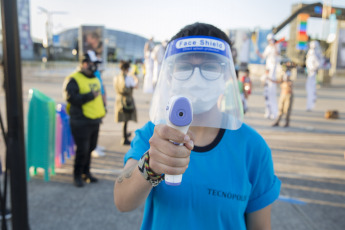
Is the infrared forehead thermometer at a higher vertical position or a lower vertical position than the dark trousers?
higher

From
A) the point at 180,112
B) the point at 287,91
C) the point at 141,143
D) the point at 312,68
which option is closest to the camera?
the point at 180,112

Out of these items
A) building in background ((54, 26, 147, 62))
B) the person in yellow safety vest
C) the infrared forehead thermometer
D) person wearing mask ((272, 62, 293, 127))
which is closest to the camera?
the infrared forehead thermometer

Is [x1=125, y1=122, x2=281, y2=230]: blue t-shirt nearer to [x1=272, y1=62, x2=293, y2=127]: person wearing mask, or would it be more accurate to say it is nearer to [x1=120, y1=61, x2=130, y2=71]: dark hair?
[x1=120, y1=61, x2=130, y2=71]: dark hair

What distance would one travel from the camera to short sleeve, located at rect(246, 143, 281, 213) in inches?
48.8

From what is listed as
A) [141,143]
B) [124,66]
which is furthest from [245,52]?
[141,143]

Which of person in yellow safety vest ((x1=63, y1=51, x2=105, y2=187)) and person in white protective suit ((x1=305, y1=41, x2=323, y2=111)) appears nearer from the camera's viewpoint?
person in yellow safety vest ((x1=63, y1=51, x2=105, y2=187))

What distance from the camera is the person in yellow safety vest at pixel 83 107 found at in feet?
12.6

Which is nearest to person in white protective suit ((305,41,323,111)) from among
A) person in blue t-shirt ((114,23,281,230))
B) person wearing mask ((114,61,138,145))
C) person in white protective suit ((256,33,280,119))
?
person in white protective suit ((256,33,280,119))

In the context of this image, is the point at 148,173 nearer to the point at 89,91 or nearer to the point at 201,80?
the point at 201,80

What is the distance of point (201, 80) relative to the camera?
1.11 metres

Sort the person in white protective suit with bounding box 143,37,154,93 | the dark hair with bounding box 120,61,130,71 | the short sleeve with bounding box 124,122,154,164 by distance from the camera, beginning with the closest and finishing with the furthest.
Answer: the short sleeve with bounding box 124,122,154,164
the dark hair with bounding box 120,61,130,71
the person in white protective suit with bounding box 143,37,154,93

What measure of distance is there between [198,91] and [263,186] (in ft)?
1.76

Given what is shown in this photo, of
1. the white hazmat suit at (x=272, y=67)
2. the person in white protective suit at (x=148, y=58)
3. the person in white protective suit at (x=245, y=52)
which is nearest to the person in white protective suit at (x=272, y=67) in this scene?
the white hazmat suit at (x=272, y=67)

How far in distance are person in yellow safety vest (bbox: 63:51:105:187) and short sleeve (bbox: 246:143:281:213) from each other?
3073 millimetres
